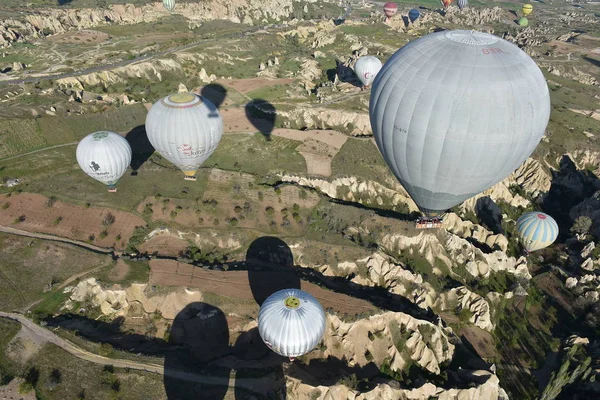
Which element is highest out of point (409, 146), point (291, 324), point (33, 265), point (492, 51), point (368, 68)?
point (492, 51)

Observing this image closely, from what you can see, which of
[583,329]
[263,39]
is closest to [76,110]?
[263,39]

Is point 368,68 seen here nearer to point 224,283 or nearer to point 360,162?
point 360,162

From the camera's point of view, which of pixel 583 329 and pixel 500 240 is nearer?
pixel 583 329

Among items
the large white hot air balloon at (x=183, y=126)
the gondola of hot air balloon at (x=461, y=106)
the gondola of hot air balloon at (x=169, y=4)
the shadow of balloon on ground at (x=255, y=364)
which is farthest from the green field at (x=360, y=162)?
the gondola of hot air balloon at (x=169, y=4)

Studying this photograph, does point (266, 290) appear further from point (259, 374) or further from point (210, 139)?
point (210, 139)

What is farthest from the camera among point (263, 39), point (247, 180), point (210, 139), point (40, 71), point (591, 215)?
point (263, 39)

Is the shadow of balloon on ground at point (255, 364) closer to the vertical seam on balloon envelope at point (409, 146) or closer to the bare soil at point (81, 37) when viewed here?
the vertical seam on balloon envelope at point (409, 146)

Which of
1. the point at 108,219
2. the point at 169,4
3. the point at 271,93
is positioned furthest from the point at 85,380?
the point at 169,4
